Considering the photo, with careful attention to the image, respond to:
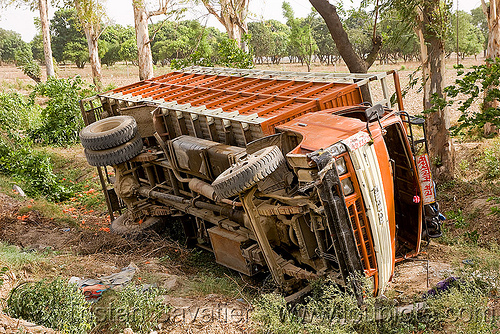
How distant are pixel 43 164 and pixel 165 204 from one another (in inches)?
221

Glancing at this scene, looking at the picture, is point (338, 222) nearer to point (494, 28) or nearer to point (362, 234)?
point (362, 234)

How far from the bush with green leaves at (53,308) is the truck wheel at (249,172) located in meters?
1.94

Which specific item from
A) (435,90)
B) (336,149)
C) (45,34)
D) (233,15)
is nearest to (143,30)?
(233,15)

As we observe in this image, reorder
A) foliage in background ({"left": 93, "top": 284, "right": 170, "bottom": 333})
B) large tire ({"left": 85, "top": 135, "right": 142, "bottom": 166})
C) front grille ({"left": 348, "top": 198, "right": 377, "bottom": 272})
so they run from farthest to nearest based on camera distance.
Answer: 1. large tire ({"left": 85, "top": 135, "right": 142, "bottom": 166})
2. front grille ({"left": 348, "top": 198, "right": 377, "bottom": 272})
3. foliage in background ({"left": 93, "top": 284, "right": 170, "bottom": 333})

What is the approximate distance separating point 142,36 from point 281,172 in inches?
557

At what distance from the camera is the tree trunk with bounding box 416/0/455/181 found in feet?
31.1

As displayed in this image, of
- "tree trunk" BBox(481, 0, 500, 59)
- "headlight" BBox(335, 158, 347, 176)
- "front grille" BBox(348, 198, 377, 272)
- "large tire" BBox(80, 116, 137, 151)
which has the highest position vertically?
"tree trunk" BBox(481, 0, 500, 59)

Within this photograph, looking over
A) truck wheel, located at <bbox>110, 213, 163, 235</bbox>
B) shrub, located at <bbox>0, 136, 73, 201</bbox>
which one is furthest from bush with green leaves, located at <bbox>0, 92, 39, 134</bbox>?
truck wheel, located at <bbox>110, 213, 163, 235</bbox>

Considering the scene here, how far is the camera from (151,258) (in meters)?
7.41

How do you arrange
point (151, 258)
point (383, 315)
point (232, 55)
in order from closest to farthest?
point (383, 315)
point (151, 258)
point (232, 55)

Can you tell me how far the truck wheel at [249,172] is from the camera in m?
5.22

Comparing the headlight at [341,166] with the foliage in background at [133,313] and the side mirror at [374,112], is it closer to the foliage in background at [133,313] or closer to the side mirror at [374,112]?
the side mirror at [374,112]

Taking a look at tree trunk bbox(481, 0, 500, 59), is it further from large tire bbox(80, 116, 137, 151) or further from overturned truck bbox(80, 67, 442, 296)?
large tire bbox(80, 116, 137, 151)

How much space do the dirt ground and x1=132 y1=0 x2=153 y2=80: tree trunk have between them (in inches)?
364
